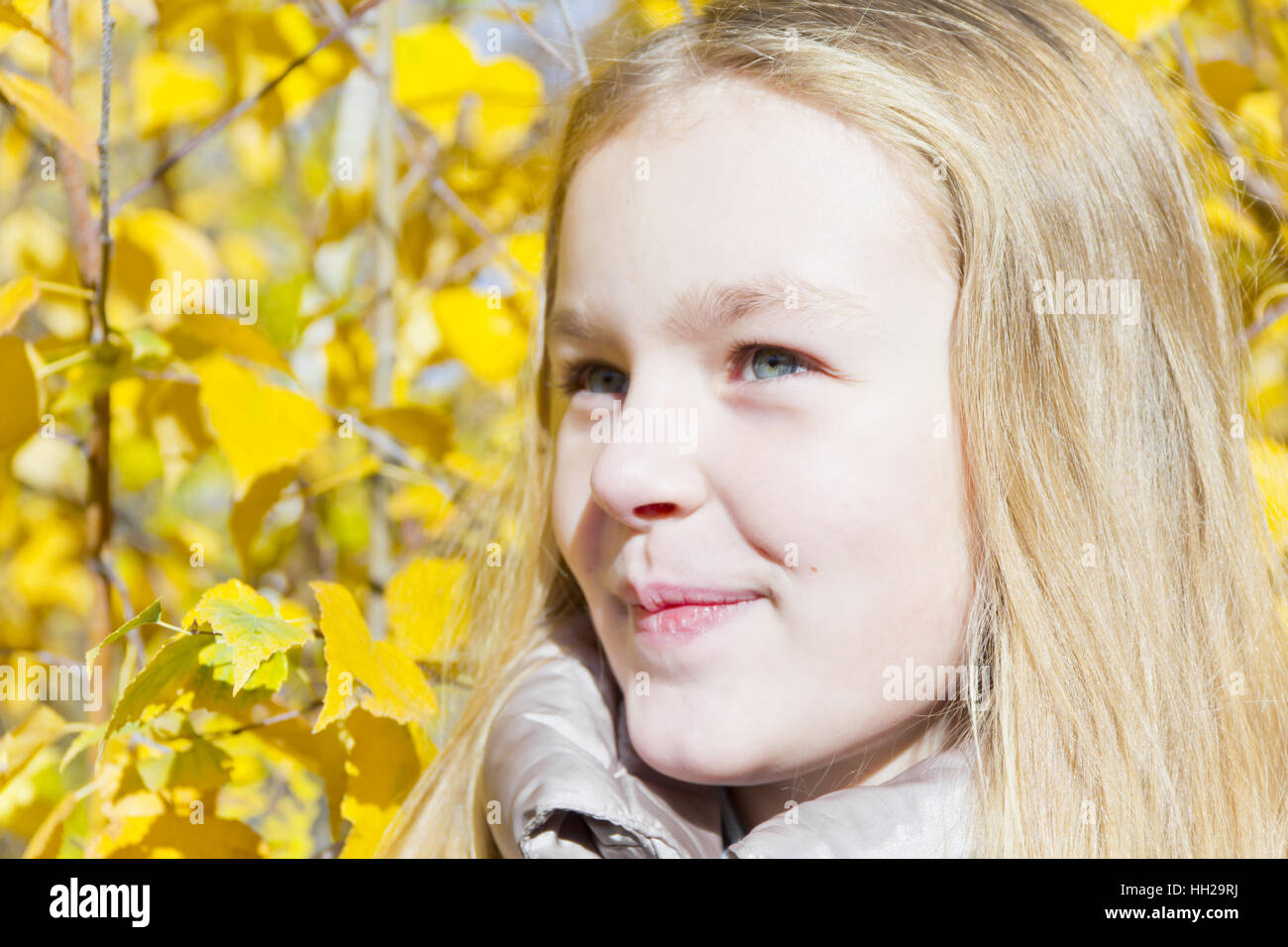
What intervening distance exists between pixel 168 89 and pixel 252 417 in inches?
13.2

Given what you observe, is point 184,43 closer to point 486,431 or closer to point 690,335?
point 486,431

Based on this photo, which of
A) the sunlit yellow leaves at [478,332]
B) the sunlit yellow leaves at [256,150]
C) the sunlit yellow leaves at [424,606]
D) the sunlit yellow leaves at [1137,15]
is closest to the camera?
the sunlit yellow leaves at [1137,15]

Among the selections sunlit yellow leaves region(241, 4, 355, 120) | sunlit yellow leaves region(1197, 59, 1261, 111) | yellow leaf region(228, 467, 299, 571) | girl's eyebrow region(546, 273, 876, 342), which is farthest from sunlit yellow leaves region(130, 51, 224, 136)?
sunlit yellow leaves region(1197, 59, 1261, 111)

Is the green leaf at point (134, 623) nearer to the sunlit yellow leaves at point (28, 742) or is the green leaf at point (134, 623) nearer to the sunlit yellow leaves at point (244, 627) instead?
the sunlit yellow leaves at point (244, 627)

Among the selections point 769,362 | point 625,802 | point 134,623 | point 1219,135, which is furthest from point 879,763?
point 1219,135

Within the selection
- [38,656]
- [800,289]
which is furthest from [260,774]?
[800,289]

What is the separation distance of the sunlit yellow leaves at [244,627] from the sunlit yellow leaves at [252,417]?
21cm

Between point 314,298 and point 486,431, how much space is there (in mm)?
292

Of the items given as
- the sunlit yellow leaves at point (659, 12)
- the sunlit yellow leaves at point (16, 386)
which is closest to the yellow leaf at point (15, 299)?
the sunlit yellow leaves at point (16, 386)

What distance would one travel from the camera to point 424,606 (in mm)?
965

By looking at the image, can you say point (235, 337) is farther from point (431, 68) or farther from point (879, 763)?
point (879, 763)

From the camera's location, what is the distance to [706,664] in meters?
0.73

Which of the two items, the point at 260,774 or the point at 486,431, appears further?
the point at 486,431

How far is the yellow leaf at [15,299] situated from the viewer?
74 centimetres
